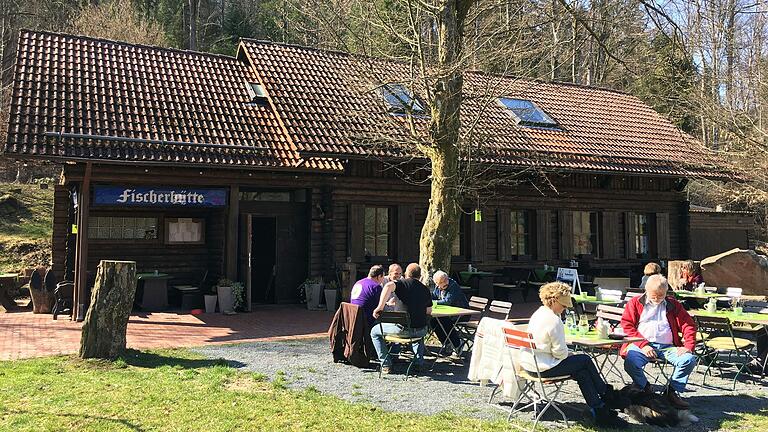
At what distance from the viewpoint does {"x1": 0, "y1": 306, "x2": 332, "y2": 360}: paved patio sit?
9.68m

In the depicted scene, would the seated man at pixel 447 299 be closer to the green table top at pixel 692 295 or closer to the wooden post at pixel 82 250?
the green table top at pixel 692 295

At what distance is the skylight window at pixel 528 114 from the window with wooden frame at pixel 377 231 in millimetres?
5115

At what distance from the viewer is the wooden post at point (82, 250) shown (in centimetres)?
1189

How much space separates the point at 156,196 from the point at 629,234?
42.4ft

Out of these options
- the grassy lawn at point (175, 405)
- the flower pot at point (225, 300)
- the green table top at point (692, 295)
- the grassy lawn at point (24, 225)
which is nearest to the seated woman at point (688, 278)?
the green table top at point (692, 295)

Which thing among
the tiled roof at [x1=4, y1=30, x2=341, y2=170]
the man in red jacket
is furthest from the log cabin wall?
the man in red jacket

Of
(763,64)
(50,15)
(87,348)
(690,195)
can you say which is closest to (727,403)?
(87,348)

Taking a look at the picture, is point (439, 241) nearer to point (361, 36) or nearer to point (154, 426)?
point (361, 36)

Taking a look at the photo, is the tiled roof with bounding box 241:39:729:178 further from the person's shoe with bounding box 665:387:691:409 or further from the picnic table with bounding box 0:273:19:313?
the picnic table with bounding box 0:273:19:313

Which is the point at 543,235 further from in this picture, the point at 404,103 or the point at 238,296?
the point at 404,103

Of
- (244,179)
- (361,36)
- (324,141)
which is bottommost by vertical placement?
(244,179)

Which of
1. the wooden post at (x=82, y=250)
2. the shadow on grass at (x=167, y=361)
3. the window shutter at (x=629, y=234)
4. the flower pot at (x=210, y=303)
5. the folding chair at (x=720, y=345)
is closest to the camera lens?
the folding chair at (x=720, y=345)

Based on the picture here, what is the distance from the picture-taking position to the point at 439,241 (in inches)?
401

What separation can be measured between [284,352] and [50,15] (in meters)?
27.8
